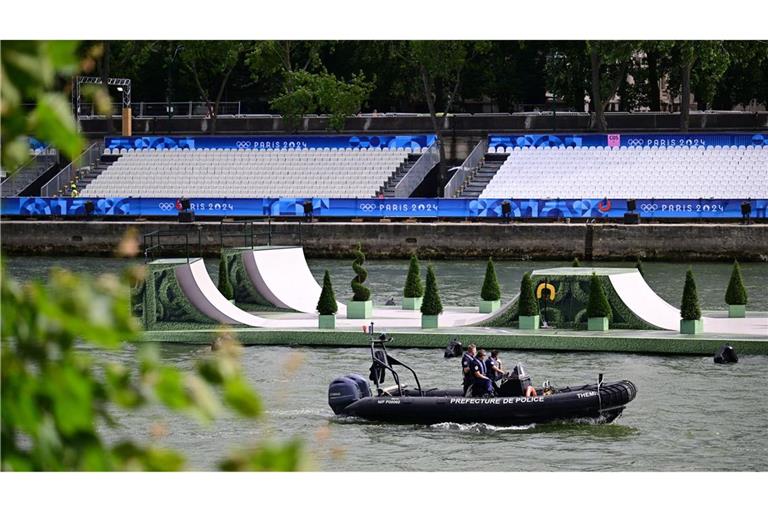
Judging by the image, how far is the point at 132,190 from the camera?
70.0 m

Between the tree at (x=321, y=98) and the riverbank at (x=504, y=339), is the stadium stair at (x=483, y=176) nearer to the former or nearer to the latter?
the tree at (x=321, y=98)

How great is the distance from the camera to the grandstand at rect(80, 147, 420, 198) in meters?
68.3

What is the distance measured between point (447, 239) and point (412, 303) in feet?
69.6

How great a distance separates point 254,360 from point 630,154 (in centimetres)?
3411

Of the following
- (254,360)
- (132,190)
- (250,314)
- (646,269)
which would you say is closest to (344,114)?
(132,190)

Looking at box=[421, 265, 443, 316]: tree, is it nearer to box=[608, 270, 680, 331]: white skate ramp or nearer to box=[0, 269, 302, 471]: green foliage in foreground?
box=[608, 270, 680, 331]: white skate ramp

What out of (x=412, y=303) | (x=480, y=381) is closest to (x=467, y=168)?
(x=412, y=303)

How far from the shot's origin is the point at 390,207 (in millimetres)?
64938

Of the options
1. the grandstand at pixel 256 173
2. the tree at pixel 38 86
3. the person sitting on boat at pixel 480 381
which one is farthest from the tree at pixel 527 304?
the grandstand at pixel 256 173

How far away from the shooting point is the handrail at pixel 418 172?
67.6 meters

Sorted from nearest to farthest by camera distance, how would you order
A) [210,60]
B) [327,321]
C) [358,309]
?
[327,321]
[358,309]
[210,60]

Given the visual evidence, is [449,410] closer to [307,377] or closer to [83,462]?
[307,377]

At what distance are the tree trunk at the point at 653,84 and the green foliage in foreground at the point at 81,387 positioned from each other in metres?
70.3

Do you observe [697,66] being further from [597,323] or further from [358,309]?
[597,323]
